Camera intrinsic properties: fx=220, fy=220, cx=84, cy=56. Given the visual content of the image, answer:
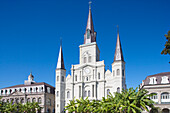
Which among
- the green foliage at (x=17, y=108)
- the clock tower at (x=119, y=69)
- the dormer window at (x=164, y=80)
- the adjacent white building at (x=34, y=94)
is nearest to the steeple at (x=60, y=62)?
the adjacent white building at (x=34, y=94)

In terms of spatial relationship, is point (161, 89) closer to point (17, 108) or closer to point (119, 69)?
point (119, 69)

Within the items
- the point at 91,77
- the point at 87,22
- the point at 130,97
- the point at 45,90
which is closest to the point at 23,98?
the point at 45,90

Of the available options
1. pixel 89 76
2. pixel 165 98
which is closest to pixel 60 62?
pixel 89 76

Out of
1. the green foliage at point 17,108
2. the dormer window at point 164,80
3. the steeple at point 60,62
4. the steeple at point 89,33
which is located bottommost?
the green foliage at point 17,108

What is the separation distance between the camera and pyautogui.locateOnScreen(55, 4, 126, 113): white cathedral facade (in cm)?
6050

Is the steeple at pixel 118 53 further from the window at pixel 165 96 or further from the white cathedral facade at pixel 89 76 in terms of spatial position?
the window at pixel 165 96

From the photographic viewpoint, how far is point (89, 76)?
2589 inches

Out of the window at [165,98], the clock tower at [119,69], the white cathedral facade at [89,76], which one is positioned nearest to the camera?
the window at [165,98]

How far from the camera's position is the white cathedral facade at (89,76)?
60500mm

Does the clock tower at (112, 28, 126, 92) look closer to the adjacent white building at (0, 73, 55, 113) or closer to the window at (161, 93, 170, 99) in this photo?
the window at (161, 93, 170, 99)

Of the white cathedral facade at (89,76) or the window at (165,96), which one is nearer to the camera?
the window at (165,96)

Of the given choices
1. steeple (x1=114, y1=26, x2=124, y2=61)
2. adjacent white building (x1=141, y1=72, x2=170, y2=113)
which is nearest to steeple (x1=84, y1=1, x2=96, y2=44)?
steeple (x1=114, y1=26, x2=124, y2=61)

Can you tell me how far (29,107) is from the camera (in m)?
61.8

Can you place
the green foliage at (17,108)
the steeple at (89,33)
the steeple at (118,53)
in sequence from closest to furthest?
the green foliage at (17,108) < the steeple at (118,53) < the steeple at (89,33)
